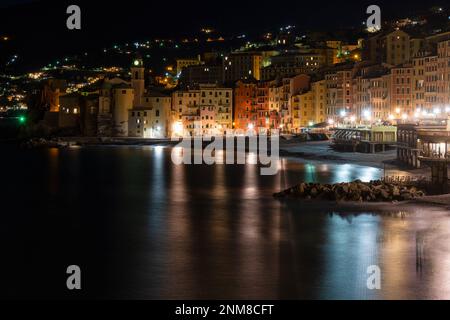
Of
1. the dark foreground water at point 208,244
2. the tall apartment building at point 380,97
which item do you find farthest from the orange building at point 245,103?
the dark foreground water at point 208,244

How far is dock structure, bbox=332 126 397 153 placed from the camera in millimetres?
44250

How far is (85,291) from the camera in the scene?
14.1m

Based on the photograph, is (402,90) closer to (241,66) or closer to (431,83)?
(431,83)

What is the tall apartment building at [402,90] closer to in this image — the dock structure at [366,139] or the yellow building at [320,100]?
the dock structure at [366,139]

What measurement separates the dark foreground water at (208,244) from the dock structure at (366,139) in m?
12.0

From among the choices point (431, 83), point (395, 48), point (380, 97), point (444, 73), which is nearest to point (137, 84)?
point (380, 97)

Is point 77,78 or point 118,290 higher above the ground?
point 77,78

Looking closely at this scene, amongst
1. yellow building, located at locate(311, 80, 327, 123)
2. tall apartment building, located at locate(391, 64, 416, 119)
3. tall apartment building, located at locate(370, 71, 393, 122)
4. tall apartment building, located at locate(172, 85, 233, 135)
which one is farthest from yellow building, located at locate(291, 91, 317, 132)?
tall apartment building, located at locate(391, 64, 416, 119)

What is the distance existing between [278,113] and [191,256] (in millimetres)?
53735

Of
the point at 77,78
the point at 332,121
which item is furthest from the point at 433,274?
the point at 77,78

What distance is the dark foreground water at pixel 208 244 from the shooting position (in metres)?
14.2

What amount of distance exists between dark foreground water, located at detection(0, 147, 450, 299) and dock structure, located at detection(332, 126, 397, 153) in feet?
39.5

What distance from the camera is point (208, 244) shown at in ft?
60.7
